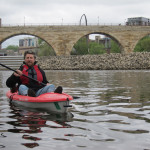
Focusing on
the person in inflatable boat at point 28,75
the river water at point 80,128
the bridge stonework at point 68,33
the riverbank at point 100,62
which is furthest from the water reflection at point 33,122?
the bridge stonework at point 68,33

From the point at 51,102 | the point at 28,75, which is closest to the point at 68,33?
the point at 28,75

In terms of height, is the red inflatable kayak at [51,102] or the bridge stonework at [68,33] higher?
the bridge stonework at [68,33]

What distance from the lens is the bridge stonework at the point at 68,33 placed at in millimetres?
45469

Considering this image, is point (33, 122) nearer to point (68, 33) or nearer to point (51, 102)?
point (51, 102)

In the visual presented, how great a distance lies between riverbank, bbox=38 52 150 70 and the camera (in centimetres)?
3747

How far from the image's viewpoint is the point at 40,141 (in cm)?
402

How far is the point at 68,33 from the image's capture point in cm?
4709

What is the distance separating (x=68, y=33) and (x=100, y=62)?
33.4ft

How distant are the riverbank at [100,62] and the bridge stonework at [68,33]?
5968 mm

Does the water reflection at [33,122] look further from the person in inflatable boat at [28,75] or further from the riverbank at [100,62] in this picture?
the riverbank at [100,62]

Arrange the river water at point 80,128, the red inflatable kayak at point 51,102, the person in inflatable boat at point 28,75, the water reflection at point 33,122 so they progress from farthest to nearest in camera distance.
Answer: the person in inflatable boat at point 28,75, the red inflatable kayak at point 51,102, the water reflection at point 33,122, the river water at point 80,128

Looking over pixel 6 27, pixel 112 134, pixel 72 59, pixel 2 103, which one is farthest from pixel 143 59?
pixel 112 134

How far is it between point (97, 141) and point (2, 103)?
13.7ft

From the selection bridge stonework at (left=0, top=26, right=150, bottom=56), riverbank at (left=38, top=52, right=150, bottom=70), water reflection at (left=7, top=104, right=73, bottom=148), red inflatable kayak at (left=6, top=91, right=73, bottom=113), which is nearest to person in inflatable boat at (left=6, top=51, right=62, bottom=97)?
red inflatable kayak at (left=6, top=91, right=73, bottom=113)
